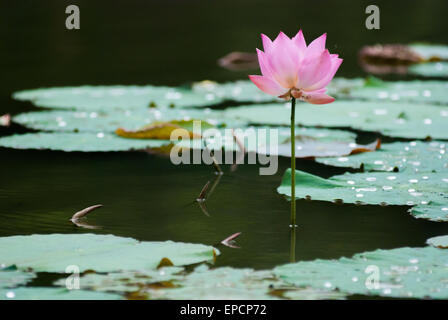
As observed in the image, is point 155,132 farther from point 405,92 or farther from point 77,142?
point 405,92

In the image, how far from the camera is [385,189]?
246 centimetres

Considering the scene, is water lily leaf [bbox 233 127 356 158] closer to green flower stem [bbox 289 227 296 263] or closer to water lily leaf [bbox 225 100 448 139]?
water lily leaf [bbox 225 100 448 139]

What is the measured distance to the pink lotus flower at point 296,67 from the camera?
2041 mm

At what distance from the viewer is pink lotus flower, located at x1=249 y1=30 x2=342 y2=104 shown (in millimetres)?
2041

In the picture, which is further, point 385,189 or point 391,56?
point 391,56

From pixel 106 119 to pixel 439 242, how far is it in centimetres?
241

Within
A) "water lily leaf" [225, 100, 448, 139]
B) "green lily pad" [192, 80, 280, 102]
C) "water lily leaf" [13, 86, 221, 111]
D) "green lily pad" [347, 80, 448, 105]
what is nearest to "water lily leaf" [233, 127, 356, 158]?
"water lily leaf" [225, 100, 448, 139]

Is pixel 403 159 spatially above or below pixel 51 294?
above

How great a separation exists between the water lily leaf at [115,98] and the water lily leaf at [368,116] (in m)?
0.47

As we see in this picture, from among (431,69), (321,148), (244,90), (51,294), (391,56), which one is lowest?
(51,294)

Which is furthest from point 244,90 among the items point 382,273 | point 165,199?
point 382,273

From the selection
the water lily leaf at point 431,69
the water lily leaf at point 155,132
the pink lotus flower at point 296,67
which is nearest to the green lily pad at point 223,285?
the pink lotus flower at point 296,67

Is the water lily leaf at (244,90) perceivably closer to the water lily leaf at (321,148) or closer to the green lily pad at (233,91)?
the green lily pad at (233,91)

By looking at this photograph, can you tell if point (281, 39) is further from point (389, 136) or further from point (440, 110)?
point (440, 110)
